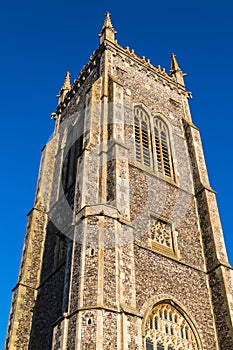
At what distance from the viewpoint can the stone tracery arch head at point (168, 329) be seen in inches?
490

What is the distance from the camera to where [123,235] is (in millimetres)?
12922

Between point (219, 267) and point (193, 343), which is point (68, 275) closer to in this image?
point (193, 343)

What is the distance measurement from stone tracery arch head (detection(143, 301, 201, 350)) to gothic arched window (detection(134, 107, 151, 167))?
6.94 m

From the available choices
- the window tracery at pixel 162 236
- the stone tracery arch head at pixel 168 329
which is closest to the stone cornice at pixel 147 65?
the window tracery at pixel 162 236

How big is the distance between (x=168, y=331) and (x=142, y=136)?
9526mm

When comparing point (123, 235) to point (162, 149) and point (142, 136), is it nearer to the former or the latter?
point (142, 136)

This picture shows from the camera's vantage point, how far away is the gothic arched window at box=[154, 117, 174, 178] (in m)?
19.1

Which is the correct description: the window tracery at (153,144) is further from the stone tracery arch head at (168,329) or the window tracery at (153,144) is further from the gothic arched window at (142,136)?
the stone tracery arch head at (168,329)

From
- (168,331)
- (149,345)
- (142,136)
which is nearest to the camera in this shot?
(149,345)

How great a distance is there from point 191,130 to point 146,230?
8183 millimetres

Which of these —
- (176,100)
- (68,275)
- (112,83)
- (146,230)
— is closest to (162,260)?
(146,230)

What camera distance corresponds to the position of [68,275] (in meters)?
12.6

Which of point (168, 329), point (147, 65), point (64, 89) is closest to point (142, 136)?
point (147, 65)

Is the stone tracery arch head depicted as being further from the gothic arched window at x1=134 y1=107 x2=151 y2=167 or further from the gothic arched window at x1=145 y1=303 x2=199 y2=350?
the gothic arched window at x1=134 y1=107 x2=151 y2=167
